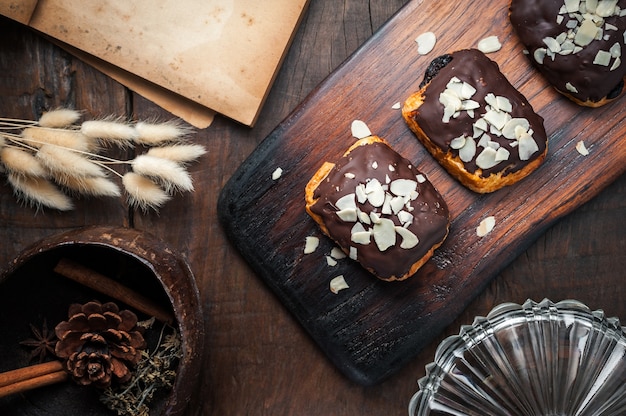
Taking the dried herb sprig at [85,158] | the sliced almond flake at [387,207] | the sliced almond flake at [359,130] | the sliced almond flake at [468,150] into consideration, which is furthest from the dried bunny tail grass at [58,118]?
the sliced almond flake at [468,150]

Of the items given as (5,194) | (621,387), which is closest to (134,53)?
(5,194)

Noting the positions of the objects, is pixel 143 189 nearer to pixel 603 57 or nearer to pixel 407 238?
pixel 407 238

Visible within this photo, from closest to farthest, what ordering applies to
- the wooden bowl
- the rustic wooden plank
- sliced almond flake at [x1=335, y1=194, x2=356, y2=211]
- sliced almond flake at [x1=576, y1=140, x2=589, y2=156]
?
the wooden bowl → sliced almond flake at [x1=335, y1=194, x2=356, y2=211] → sliced almond flake at [x1=576, y1=140, x2=589, y2=156] → the rustic wooden plank

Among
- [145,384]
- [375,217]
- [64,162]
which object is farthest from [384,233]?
[64,162]

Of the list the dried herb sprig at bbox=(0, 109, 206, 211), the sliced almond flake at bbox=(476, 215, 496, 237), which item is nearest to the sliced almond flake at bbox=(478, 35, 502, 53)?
the sliced almond flake at bbox=(476, 215, 496, 237)

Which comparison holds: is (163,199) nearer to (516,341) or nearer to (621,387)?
(516,341)

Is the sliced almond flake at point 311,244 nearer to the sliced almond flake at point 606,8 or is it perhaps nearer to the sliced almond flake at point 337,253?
the sliced almond flake at point 337,253

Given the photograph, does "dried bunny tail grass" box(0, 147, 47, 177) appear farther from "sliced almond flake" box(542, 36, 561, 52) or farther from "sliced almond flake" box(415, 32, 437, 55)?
"sliced almond flake" box(542, 36, 561, 52)
